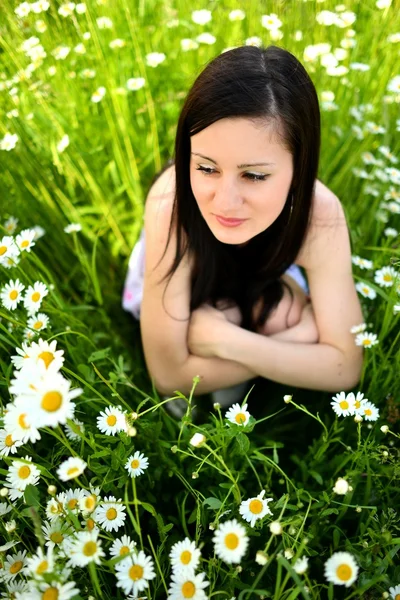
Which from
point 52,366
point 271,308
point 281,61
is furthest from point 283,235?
point 52,366

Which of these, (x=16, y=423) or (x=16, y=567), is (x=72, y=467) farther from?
(x=16, y=567)

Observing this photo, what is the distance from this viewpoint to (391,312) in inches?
38.9

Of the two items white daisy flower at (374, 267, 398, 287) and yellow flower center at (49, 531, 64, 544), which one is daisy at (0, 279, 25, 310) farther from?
white daisy flower at (374, 267, 398, 287)

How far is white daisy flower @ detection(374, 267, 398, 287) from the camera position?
1.08 m

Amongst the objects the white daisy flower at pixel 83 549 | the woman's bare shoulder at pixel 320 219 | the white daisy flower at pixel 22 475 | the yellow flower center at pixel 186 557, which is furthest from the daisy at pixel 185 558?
the woman's bare shoulder at pixel 320 219

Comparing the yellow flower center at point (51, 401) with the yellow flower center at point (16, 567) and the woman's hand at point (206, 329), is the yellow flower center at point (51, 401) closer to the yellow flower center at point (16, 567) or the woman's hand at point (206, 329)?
the yellow flower center at point (16, 567)

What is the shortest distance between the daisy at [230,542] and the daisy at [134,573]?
0.09 m

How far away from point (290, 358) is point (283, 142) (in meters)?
0.48

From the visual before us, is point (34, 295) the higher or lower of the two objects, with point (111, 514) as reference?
higher

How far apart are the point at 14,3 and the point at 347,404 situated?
1344 mm

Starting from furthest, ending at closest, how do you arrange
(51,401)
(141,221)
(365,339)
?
(141,221) < (365,339) < (51,401)

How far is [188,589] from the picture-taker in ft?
2.16

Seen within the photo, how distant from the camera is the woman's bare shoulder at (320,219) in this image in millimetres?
1074

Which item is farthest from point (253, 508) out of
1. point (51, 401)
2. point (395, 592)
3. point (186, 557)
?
point (51, 401)
